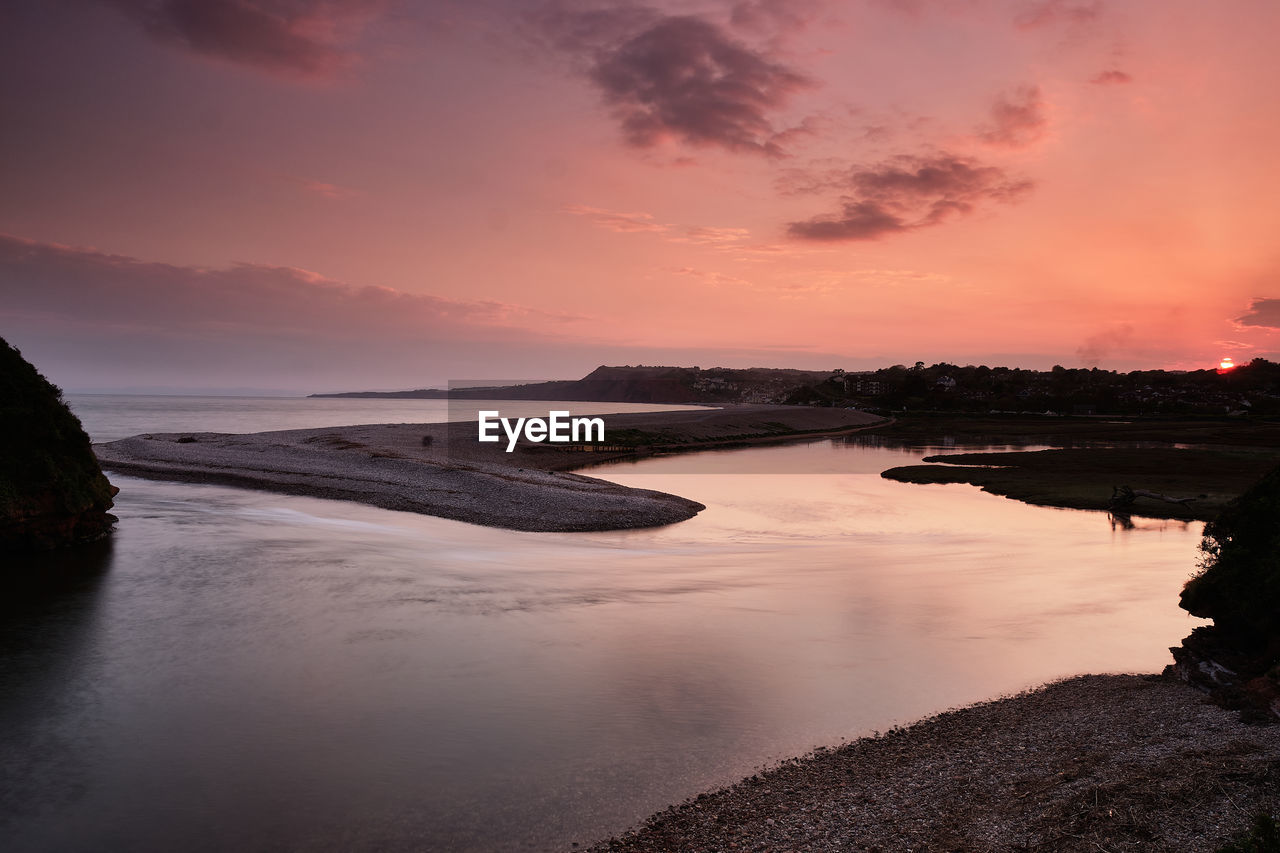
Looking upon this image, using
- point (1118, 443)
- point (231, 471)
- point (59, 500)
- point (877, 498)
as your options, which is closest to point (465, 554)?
point (59, 500)

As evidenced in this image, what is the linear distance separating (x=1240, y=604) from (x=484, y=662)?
1340 centimetres

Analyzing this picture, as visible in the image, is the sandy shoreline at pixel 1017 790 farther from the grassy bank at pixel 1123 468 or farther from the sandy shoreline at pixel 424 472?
the grassy bank at pixel 1123 468

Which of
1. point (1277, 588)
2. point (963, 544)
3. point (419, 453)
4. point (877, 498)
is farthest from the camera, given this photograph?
point (419, 453)

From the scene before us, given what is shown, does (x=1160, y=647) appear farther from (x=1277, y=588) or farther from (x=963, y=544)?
(x=963, y=544)

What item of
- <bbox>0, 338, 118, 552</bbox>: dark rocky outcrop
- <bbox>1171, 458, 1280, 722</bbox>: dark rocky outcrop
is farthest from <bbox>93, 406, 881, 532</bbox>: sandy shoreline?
<bbox>1171, 458, 1280, 722</bbox>: dark rocky outcrop

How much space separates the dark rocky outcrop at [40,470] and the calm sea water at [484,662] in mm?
1606

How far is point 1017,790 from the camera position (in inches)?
330

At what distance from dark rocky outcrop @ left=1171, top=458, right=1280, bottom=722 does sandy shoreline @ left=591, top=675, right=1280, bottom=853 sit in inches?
26.2

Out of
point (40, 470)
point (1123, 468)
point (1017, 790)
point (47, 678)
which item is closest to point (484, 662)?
point (47, 678)

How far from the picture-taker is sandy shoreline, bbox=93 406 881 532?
1267 inches

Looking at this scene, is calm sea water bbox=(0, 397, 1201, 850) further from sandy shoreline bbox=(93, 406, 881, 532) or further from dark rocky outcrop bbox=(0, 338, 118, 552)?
sandy shoreline bbox=(93, 406, 881, 532)

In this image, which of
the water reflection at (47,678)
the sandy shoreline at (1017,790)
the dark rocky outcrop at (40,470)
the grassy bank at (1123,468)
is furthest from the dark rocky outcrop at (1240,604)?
the dark rocky outcrop at (40,470)

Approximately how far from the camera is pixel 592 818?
29.1 feet

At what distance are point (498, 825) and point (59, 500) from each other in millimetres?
23220
